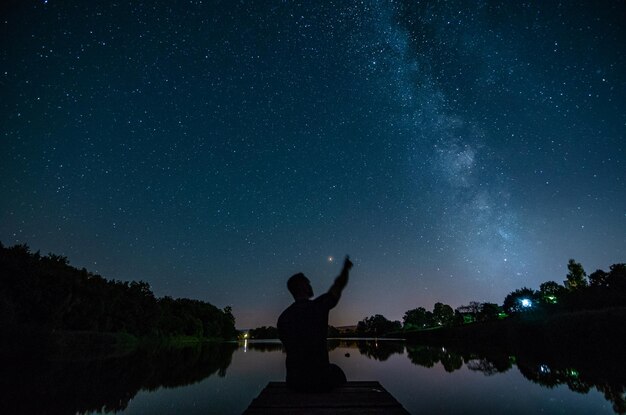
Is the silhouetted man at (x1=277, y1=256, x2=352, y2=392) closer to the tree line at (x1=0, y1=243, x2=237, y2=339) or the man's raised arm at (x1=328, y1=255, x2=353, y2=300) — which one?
the man's raised arm at (x1=328, y1=255, x2=353, y2=300)

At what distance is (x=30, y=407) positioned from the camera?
32.3 feet

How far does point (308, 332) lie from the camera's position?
16.2 ft

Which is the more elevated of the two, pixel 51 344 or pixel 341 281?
pixel 341 281

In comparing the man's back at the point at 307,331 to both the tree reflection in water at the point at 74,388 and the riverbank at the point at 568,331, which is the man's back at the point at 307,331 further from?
the riverbank at the point at 568,331

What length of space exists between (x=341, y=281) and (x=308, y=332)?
83 centimetres

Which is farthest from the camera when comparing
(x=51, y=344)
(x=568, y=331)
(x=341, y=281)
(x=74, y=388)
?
(x=51, y=344)

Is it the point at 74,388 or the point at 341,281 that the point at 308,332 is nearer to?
the point at 341,281

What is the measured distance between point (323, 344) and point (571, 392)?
11913 millimetres

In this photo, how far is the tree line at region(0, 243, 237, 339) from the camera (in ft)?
134

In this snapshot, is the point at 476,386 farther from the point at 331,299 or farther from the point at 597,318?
the point at 597,318

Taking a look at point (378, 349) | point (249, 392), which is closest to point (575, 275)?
point (378, 349)

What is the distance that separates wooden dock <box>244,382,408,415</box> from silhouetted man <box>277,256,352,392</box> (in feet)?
0.76

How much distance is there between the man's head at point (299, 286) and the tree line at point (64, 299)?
30.9 metres

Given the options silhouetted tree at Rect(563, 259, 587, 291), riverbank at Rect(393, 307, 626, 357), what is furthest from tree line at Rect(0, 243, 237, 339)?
silhouetted tree at Rect(563, 259, 587, 291)
